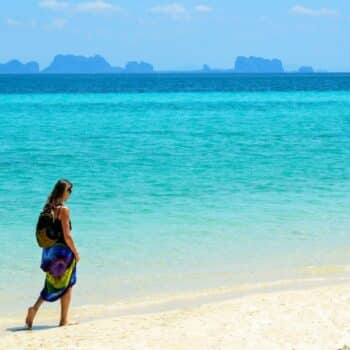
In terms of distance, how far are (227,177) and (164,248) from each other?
311 inches

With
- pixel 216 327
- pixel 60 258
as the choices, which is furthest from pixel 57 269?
pixel 216 327

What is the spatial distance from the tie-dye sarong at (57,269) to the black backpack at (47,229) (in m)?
0.07

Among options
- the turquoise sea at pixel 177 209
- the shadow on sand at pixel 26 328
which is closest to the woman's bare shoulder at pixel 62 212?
the shadow on sand at pixel 26 328

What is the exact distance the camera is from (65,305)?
24.5 ft

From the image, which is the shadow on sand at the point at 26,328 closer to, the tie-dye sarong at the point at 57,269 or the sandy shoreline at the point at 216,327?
the sandy shoreline at the point at 216,327

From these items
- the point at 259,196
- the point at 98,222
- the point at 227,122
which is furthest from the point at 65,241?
the point at 227,122

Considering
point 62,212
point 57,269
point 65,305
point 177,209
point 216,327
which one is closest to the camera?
point 62,212

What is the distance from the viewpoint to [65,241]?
7125 mm

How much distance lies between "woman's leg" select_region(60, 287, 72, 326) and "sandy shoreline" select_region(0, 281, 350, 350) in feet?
0.46

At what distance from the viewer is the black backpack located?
23.1 feet

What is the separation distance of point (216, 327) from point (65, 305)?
1436 mm

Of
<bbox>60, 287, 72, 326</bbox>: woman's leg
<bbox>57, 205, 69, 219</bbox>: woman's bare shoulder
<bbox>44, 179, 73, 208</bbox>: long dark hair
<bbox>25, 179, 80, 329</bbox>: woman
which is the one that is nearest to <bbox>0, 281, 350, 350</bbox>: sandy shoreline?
<bbox>60, 287, 72, 326</bbox>: woman's leg

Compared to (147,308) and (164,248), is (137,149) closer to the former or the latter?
(164,248)

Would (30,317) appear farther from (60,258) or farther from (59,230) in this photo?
(59,230)
